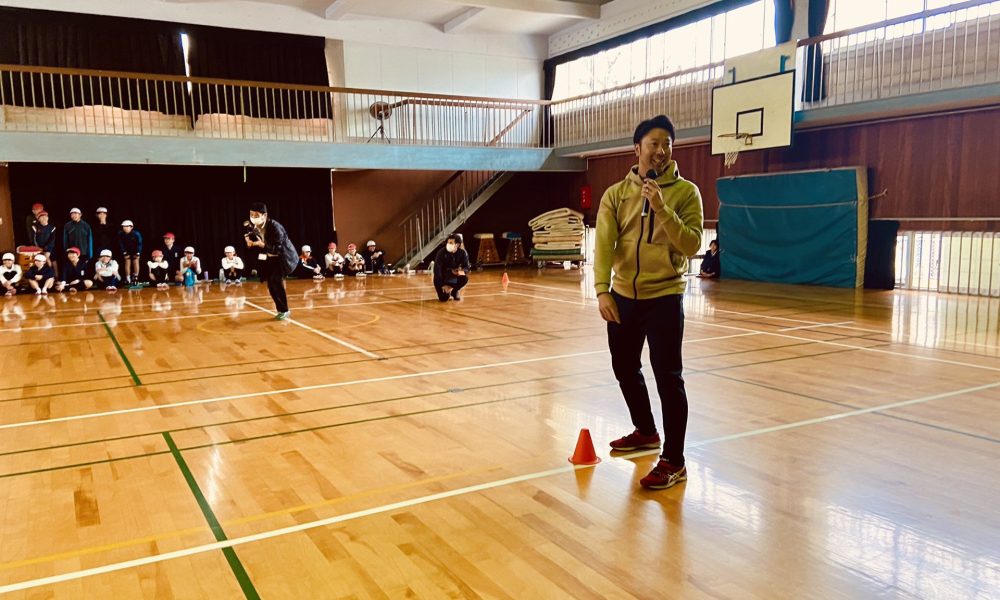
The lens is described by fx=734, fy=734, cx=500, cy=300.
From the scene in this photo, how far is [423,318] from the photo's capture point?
9375mm

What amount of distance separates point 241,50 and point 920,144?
13.7m

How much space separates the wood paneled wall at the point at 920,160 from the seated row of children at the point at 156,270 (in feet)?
29.6

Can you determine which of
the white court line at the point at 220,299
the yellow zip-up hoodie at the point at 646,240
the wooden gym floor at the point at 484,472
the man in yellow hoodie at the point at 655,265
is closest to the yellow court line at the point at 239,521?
the wooden gym floor at the point at 484,472

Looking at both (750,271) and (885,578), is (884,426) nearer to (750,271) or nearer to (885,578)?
(885,578)

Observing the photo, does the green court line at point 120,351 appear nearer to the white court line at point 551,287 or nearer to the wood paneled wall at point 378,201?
the white court line at point 551,287

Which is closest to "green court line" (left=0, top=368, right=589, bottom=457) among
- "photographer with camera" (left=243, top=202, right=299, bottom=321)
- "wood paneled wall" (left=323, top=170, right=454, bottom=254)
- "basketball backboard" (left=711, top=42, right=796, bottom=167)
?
"photographer with camera" (left=243, top=202, right=299, bottom=321)

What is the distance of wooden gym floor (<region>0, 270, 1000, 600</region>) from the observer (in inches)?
103

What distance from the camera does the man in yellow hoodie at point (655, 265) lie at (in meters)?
3.26

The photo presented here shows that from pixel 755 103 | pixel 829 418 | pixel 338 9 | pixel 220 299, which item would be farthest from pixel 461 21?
pixel 829 418

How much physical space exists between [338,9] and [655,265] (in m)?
15.6

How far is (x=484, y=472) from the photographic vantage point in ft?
12.1

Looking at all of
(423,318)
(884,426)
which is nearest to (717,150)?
(423,318)

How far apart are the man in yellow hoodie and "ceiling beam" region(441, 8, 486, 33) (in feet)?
49.8

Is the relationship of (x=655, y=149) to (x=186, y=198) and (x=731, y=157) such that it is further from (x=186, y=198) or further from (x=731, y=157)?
(x=186, y=198)
